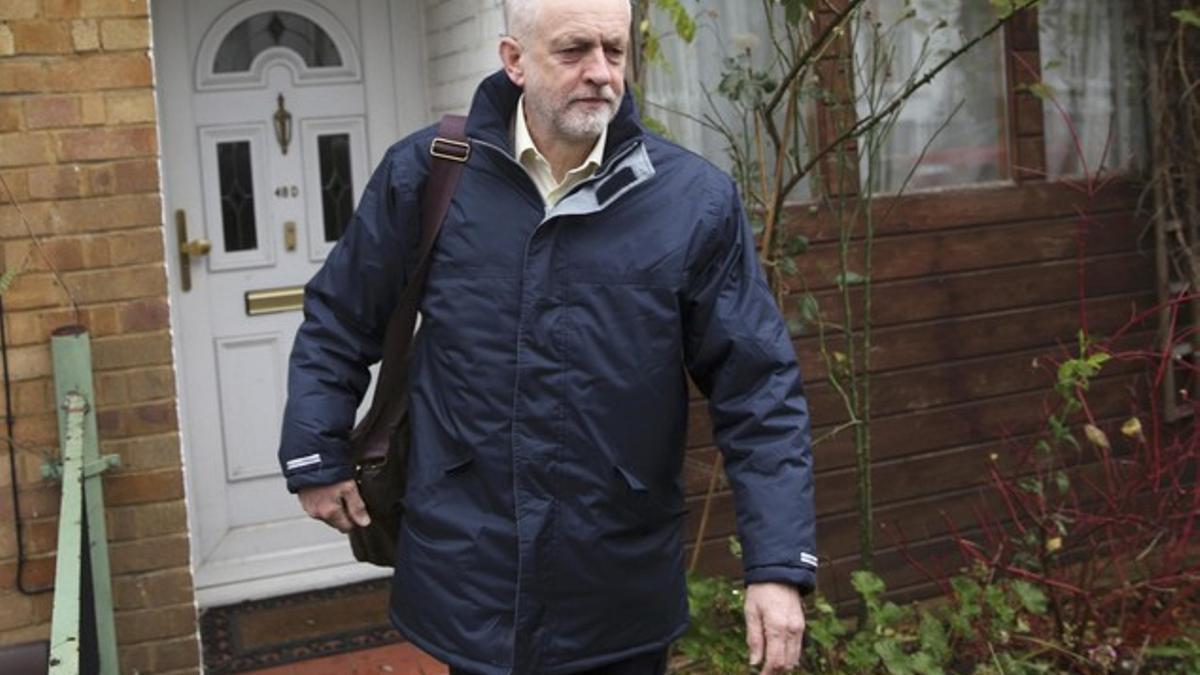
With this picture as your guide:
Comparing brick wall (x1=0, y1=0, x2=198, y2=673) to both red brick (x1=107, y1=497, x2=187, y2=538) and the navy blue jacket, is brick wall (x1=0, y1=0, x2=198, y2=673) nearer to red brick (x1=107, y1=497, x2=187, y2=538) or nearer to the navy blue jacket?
red brick (x1=107, y1=497, x2=187, y2=538)

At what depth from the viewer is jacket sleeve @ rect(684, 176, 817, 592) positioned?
2982mm

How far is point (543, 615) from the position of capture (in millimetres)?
3043

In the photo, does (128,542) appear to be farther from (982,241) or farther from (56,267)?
(982,241)

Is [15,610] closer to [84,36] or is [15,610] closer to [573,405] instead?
[84,36]

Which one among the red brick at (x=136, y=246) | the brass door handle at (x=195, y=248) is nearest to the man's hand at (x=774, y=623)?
the red brick at (x=136, y=246)

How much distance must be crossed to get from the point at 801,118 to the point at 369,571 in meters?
2.24

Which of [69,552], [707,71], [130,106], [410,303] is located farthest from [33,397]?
[707,71]

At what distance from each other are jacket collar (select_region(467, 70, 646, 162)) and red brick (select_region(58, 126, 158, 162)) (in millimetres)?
1597

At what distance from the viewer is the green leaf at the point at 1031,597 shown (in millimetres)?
4707

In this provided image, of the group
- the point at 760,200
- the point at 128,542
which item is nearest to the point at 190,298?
the point at 128,542

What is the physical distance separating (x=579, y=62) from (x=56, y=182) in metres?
1.96

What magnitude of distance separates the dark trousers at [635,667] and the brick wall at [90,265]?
171cm

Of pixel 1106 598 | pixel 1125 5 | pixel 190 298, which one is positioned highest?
pixel 1125 5

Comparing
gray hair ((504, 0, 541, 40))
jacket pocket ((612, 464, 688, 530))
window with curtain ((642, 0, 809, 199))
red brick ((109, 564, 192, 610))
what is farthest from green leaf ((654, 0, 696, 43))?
red brick ((109, 564, 192, 610))
